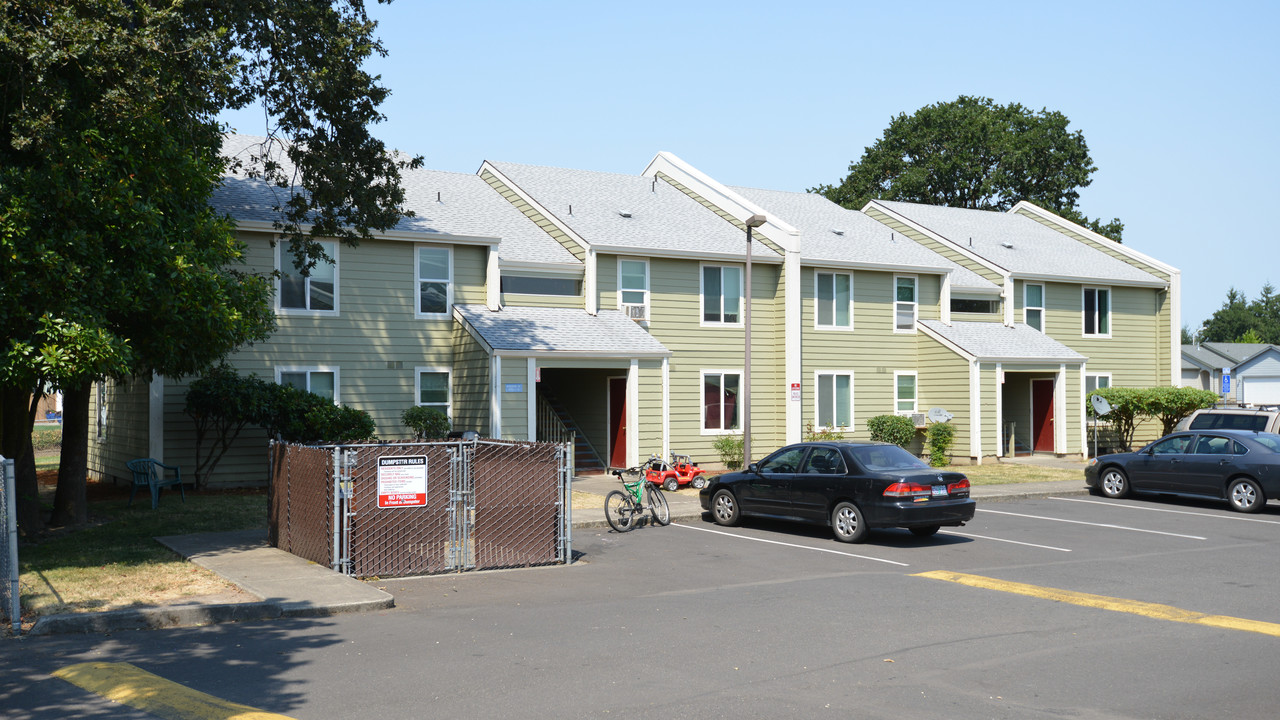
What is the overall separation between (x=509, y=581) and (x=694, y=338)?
1506 centimetres

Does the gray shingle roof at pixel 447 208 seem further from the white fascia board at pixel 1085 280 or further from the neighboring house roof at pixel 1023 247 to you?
the white fascia board at pixel 1085 280

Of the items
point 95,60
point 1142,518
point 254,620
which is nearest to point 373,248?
point 95,60

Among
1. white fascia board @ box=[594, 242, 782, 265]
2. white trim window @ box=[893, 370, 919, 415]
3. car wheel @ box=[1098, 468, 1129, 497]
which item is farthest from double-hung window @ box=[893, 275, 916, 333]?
car wheel @ box=[1098, 468, 1129, 497]

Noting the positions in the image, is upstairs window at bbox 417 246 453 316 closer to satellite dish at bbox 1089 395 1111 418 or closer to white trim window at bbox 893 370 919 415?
white trim window at bbox 893 370 919 415

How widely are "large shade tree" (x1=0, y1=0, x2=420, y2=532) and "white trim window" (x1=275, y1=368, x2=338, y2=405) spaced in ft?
19.0

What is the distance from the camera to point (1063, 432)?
30.7 metres

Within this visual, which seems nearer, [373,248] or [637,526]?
[637,526]

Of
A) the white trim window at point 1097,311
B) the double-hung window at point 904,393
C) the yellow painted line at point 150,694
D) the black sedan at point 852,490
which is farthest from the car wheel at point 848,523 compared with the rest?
the white trim window at point 1097,311

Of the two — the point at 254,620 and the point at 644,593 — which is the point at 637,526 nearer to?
the point at 644,593

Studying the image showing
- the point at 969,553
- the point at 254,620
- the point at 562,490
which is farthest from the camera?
the point at 969,553

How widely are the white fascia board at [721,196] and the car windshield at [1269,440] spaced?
11.6 meters

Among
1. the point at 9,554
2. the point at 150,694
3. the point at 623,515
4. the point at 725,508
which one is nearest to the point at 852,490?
the point at 725,508

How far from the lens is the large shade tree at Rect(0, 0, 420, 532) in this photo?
11.7m

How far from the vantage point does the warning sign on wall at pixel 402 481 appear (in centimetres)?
1232
